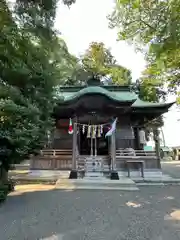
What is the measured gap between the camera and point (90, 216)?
3.81m

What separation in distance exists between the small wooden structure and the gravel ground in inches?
106

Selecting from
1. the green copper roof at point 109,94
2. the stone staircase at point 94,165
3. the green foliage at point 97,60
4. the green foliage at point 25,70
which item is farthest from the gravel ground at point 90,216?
the green foliage at point 97,60

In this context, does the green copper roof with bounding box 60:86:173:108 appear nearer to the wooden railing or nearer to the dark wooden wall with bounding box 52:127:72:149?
the dark wooden wall with bounding box 52:127:72:149

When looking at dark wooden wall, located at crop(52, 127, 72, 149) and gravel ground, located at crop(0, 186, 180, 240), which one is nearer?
gravel ground, located at crop(0, 186, 180, 240)

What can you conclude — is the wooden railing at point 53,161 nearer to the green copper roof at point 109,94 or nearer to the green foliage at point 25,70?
the green copper roof at point 109,94

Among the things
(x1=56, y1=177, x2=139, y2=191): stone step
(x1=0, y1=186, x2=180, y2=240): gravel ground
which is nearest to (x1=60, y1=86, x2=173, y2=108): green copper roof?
(x1=56, y1=177, x2=139, y2=191): stone step

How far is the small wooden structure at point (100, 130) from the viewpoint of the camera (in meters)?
8.47

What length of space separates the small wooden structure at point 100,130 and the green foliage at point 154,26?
2700mm

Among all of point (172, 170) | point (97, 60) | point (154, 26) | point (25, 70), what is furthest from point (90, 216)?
point (97, 60)

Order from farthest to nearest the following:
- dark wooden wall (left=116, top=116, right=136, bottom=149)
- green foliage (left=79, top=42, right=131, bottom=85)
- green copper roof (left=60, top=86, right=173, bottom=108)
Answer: green foliage (left=79, top=42, right=131, bottom=85) → dark wooden wall (left=116, top=116, right=136, bottom=149) → green copper roof (left=60, top=86, right=173, bottom=108)

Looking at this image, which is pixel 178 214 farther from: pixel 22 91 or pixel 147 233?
pixel 22 91

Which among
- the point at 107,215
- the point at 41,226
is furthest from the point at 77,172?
the point at 41,226

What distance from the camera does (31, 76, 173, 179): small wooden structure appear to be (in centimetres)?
847

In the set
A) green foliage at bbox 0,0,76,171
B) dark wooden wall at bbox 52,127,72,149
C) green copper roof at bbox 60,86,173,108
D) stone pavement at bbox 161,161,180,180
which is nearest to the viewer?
green foliage at bbox 0,0,76,171
